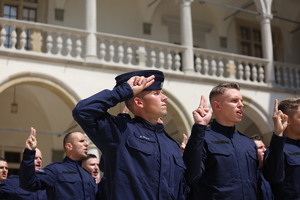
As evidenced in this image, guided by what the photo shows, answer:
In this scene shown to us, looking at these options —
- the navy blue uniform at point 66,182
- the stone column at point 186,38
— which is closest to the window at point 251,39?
the stone column at point 186,38

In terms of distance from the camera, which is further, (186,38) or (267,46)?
(267,46)

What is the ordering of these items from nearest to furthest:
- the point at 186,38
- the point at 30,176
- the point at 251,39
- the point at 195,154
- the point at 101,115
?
1. the point at 101,115
2. the point at 195,154
3. the point at 30,176
4. the point at 186,38
5. the point at 251,39

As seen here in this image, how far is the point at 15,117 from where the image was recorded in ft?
42.2

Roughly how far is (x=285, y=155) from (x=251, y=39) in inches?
492

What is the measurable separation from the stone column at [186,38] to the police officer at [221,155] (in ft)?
25.3

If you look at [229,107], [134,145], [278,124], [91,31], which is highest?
[91,31]

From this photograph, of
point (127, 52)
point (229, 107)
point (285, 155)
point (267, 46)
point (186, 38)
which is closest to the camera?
point (229, 107)

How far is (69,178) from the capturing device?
4789mm

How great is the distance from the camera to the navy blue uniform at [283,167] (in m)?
3.41

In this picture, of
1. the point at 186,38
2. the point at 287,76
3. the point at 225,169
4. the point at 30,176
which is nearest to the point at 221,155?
the point at 225,169

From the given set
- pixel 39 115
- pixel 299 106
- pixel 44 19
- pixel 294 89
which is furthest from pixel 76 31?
pixel 299 106

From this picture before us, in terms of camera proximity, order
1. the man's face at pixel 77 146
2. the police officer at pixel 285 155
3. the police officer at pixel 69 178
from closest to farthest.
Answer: the police officer at pixel 285 155, the police officer at pixel 69 178, the man's face at pixel 77 146

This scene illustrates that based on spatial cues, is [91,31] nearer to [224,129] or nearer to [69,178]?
[69,178]

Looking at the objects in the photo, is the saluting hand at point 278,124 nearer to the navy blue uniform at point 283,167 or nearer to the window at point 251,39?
the navy blue uniform at point 283,167
